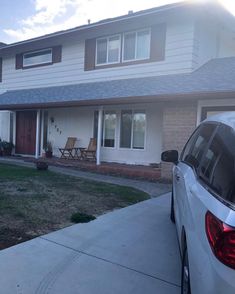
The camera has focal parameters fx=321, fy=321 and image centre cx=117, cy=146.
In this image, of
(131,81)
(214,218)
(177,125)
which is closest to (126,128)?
(131,81)

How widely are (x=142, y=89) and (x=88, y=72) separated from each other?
3958 millimetres

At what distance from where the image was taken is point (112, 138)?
1372 centimetres

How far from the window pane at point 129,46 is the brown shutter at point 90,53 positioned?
1.69 meters

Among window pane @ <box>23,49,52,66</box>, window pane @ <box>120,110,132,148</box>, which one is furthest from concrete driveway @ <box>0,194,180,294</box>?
window pane @ <box>23,49,52,66</box>

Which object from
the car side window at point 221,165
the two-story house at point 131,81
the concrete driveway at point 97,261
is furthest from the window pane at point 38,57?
the car side window at point 221,165

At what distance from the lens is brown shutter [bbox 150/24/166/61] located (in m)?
12.2

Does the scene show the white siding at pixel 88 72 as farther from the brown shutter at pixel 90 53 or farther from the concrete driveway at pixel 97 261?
the concrete driveway at pixel 97 261

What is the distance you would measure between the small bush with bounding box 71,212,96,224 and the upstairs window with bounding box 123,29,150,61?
8.51m

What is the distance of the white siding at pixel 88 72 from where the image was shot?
39.0 feet

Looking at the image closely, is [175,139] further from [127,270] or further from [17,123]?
[17,123]

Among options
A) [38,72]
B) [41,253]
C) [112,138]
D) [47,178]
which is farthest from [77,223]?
[38,72]

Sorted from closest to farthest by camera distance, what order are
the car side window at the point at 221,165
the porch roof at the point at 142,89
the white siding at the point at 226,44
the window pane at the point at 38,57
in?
the car side window at the point at 221,165 < the porch roof at the point at 142,89 < the white siding at the point at 226,44 < the window pane at the point at 38,57

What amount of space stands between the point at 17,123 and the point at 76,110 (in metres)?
4.10

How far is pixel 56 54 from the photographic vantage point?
15734mm
